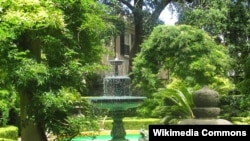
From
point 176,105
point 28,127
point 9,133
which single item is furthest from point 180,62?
point 28,127

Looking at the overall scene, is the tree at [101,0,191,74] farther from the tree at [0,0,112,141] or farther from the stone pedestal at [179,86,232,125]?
the stone pedestal at [179,86,232,125]

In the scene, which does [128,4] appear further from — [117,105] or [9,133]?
[117,105]

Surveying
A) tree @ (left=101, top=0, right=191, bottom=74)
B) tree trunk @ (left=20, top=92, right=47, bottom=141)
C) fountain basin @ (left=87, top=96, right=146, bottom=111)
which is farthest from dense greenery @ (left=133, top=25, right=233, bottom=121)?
tree trunk @ (left=20, top=92, right=47, bottom=141)

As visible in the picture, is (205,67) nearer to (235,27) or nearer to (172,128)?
(235,27)

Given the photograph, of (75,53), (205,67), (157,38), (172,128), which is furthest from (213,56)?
(172,128)

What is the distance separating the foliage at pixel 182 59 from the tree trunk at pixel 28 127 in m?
13.4

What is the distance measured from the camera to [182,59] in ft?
70.4

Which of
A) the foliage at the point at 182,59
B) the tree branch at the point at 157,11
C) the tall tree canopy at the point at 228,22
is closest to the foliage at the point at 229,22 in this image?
the tall tree canopy at the point at 228,22

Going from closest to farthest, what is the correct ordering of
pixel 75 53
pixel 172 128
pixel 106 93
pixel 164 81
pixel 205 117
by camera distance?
pixel 172 128 < pixel 205 117 < pixel 75 53 < pixel 106 93 < pixel 164 81

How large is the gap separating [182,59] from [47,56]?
14194mm

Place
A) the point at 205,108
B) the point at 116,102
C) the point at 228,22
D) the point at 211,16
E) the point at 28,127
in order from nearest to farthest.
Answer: the point at 205,108 < the point at 28,127 < the point at 116,102 < the point at 211,16 < the point at 228,22

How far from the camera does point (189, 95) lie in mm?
16297

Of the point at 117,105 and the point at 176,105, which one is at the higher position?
the point at 117,105

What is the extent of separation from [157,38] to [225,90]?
13.6ft
